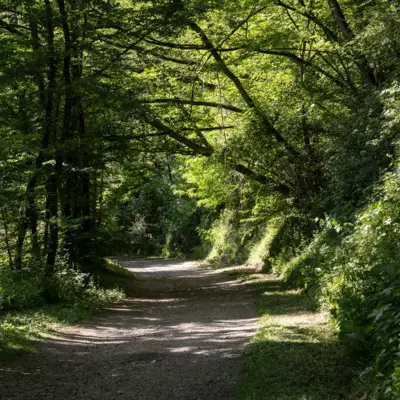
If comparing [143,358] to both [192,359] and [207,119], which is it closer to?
[192,359]

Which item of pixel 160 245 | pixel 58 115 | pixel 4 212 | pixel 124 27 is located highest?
pixel 124 27

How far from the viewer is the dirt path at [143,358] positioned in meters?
6.68

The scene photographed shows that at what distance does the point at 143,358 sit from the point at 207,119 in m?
10.8

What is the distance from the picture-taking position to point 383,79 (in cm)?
1348

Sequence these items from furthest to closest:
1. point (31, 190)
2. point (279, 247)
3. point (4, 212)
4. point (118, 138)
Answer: point (279, 247), point (118, 138), point (31, 190), point (4, 212)

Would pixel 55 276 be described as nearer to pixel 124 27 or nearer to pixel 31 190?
pixel 31 190

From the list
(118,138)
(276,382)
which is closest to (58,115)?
(118,138)

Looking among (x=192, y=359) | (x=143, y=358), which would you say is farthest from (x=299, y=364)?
(x=143, y=358)

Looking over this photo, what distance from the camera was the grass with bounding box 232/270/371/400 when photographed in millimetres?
5789

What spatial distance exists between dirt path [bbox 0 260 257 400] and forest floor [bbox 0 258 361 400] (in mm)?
14

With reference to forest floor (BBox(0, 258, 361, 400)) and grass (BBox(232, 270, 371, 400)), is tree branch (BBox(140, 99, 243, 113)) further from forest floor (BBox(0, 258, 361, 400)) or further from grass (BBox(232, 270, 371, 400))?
grass (BBox(232, 270, 371, 400))

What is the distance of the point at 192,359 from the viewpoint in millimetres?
7957

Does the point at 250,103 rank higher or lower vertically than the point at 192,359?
higher

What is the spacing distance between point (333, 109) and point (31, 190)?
357 inches
